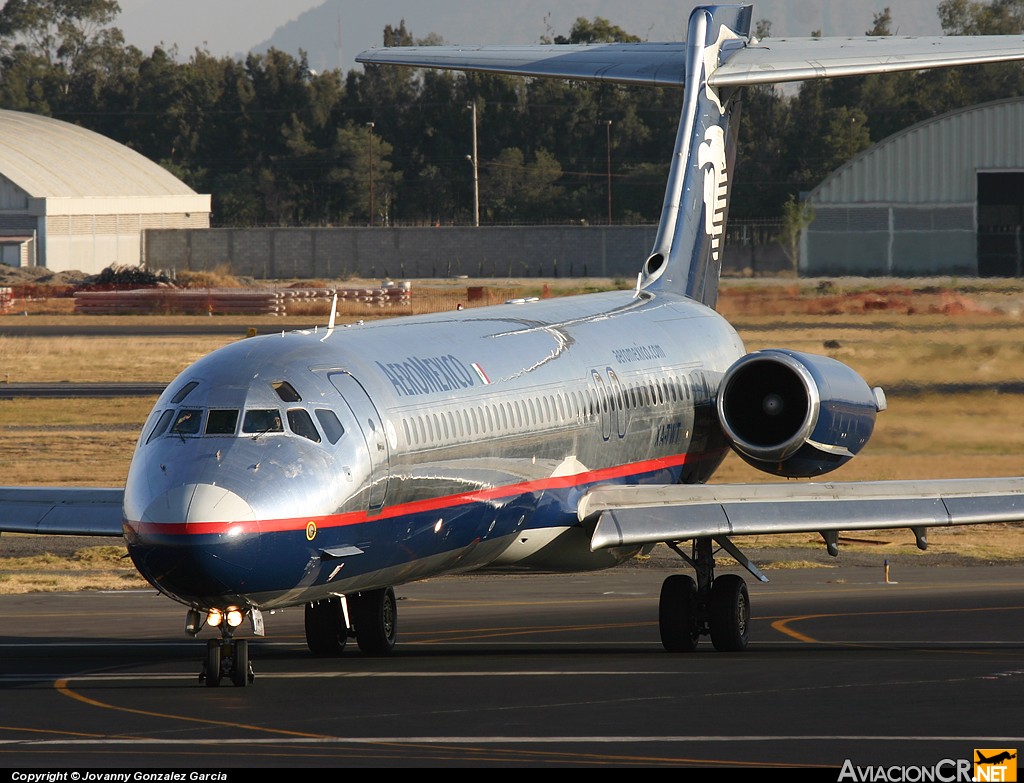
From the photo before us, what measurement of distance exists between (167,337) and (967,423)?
41337 mm

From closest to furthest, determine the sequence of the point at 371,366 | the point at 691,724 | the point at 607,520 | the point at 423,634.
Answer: the point at 691,724, the point at 371,366, the point at 607,520, the point at 423,634

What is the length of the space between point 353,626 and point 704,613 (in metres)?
3.94

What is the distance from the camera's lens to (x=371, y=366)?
1739 centimetres

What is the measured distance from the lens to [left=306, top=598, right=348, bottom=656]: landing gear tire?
65.9ft

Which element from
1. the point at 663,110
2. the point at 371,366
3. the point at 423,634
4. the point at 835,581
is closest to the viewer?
the point at 371,366

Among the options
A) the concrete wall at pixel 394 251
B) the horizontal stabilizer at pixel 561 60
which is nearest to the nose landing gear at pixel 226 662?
the horizontal stabilizer at pixel 561 60

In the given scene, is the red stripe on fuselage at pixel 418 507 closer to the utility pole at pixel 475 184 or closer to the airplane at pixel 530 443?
the airplane at pixel 530 443

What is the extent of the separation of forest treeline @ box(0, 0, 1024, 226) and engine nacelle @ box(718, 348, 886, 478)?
295 ft

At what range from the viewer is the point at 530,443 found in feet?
64.2

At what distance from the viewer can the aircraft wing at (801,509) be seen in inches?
766

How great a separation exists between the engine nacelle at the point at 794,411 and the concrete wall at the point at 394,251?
8091 cm

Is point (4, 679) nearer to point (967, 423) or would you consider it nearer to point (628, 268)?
point (967, 423)

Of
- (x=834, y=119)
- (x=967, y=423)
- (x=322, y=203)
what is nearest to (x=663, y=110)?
(x=834, y=119)

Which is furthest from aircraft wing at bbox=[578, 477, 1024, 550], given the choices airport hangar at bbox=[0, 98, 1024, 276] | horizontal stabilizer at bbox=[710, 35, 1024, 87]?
airport hangar at bbox=[0, 98, 1024, 276]
